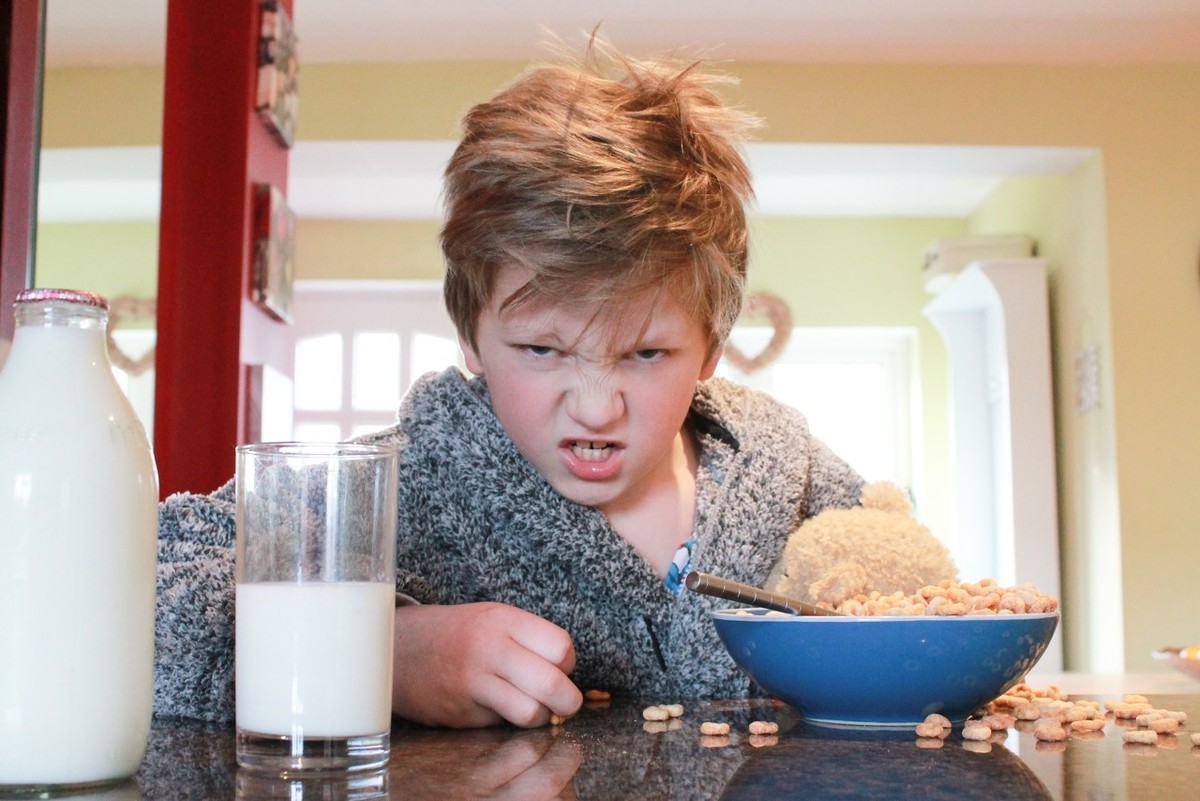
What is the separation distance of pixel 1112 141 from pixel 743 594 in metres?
3.75

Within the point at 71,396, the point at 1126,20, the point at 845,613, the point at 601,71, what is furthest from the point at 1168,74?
the point at 71,396

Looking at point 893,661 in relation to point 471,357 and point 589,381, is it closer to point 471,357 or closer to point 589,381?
point 589,381

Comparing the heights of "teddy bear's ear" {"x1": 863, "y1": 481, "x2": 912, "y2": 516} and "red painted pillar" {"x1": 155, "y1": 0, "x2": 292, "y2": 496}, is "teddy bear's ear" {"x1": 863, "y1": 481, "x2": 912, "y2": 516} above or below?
below

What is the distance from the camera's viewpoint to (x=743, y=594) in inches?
28.1

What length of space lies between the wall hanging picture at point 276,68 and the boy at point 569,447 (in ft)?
4.51

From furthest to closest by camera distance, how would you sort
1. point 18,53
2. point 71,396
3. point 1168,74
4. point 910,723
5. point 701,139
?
1. point 1168,74
2. point 18,53
3. point 701,139
4. point 910,723
5. point 71,396

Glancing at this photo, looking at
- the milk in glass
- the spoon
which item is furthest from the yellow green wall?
the milk in glass

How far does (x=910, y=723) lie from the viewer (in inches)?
26.8

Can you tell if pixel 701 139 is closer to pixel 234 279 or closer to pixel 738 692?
pixel 738 692

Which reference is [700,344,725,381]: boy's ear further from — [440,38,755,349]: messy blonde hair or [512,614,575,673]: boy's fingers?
[512,614,575,673]: boy's fingers

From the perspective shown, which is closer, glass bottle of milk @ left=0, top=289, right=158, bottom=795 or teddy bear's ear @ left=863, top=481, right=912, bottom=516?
glass bottle of milk @ left=0, top=289, right=158, bottom=795

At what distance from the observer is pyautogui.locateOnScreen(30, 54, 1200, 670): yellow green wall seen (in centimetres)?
386

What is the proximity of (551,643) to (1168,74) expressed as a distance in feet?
13.1

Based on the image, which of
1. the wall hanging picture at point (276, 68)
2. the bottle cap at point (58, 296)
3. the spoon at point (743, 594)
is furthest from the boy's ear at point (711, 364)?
the wall hanging picture at point (276, 68)
